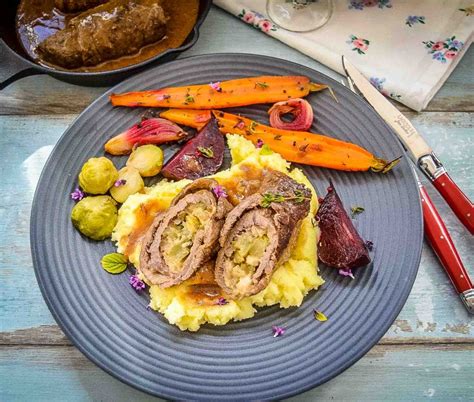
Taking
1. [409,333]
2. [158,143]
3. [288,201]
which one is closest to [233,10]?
[158,143]

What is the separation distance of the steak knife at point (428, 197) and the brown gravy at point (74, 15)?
102 centimetres

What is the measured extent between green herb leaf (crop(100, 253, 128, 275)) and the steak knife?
1.50 meters

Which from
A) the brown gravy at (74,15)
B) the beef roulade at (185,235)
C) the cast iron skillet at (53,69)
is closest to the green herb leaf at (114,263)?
the beef roulade at (185,235)

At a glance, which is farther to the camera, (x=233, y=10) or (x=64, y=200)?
(x=233, y=10)

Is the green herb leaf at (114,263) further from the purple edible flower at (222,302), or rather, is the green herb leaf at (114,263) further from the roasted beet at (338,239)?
the roasted beet at (338,239)

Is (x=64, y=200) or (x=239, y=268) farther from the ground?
(x=239, y=268)

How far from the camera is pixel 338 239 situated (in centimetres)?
314

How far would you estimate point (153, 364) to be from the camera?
9.82 ft

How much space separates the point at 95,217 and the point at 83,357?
70cm

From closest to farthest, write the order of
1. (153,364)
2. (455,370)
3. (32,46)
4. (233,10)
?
(153,364), (455,370), (32,46), (233,10)

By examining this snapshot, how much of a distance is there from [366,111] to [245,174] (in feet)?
2.40

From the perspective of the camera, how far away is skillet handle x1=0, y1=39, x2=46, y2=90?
3469 mm

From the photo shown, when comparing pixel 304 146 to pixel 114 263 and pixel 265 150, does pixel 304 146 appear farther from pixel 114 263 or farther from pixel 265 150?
pixel 114 263

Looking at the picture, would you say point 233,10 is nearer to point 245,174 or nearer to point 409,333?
point 245,174
